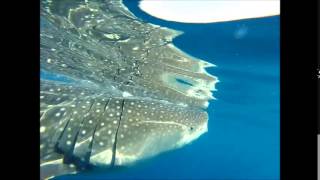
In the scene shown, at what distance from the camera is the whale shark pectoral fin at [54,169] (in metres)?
5.06

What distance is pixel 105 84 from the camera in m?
9.80

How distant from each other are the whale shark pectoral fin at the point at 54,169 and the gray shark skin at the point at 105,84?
15 mm

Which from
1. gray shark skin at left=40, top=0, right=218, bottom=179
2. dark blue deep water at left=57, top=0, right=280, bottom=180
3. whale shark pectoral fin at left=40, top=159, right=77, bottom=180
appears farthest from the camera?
dark blue deep water at left=57, top=0, right=280, bottom=180

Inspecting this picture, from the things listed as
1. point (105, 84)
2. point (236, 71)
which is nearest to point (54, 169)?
point (105, 84)

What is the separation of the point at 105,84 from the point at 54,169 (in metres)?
4.80

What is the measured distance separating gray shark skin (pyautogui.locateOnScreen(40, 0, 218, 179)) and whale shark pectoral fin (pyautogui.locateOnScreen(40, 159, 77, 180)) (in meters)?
0.01

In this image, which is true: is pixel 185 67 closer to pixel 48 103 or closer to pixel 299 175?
pixel 48 103

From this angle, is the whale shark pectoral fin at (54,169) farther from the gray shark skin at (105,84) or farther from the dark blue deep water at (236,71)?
the dark blue deep water at (236,71)

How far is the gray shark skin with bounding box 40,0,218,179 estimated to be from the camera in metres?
5.85

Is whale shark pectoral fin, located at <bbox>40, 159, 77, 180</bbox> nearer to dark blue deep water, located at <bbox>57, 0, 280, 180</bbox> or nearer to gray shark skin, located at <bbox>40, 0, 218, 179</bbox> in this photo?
gray shark skin, located at <bbox>40, 0, 218, 179</bbox>

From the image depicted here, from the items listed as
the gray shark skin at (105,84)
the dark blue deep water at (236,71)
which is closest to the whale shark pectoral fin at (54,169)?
the gray shark skin at (105,84)

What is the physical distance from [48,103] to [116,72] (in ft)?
9.40

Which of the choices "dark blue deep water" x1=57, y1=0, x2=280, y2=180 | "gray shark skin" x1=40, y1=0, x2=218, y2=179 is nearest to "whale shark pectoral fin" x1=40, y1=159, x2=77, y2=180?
"gray shark skin" x1=40, y1=0, x2=218, y2=179

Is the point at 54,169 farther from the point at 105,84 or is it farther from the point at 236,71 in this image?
the point at 236,71
